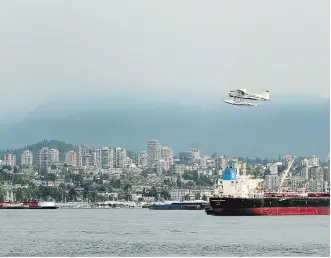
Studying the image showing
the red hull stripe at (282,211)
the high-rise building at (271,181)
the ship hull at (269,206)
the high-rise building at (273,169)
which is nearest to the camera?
the red hull stripe at (282,211)

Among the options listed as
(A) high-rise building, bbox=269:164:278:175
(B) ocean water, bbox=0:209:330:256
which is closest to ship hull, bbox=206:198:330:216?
(B) ocean water, bbox=0:209:330:256

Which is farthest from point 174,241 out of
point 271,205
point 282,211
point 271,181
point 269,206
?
point 271,181

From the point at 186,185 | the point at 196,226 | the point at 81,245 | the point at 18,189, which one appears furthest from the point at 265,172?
the point at 81,245

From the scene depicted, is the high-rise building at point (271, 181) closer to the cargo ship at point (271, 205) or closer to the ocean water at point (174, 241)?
the cargo ship at point (271, 205)

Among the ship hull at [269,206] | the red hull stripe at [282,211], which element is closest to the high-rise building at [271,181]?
the ship hull at [269,206]

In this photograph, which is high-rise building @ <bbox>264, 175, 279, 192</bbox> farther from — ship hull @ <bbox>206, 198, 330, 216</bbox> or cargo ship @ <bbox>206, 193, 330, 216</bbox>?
ship hull @ <bbox>206, 198, 330, 216</bbox>

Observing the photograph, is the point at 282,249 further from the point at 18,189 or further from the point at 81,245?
the point at 18,189

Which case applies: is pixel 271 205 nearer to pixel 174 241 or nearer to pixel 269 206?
pixel 269 206
